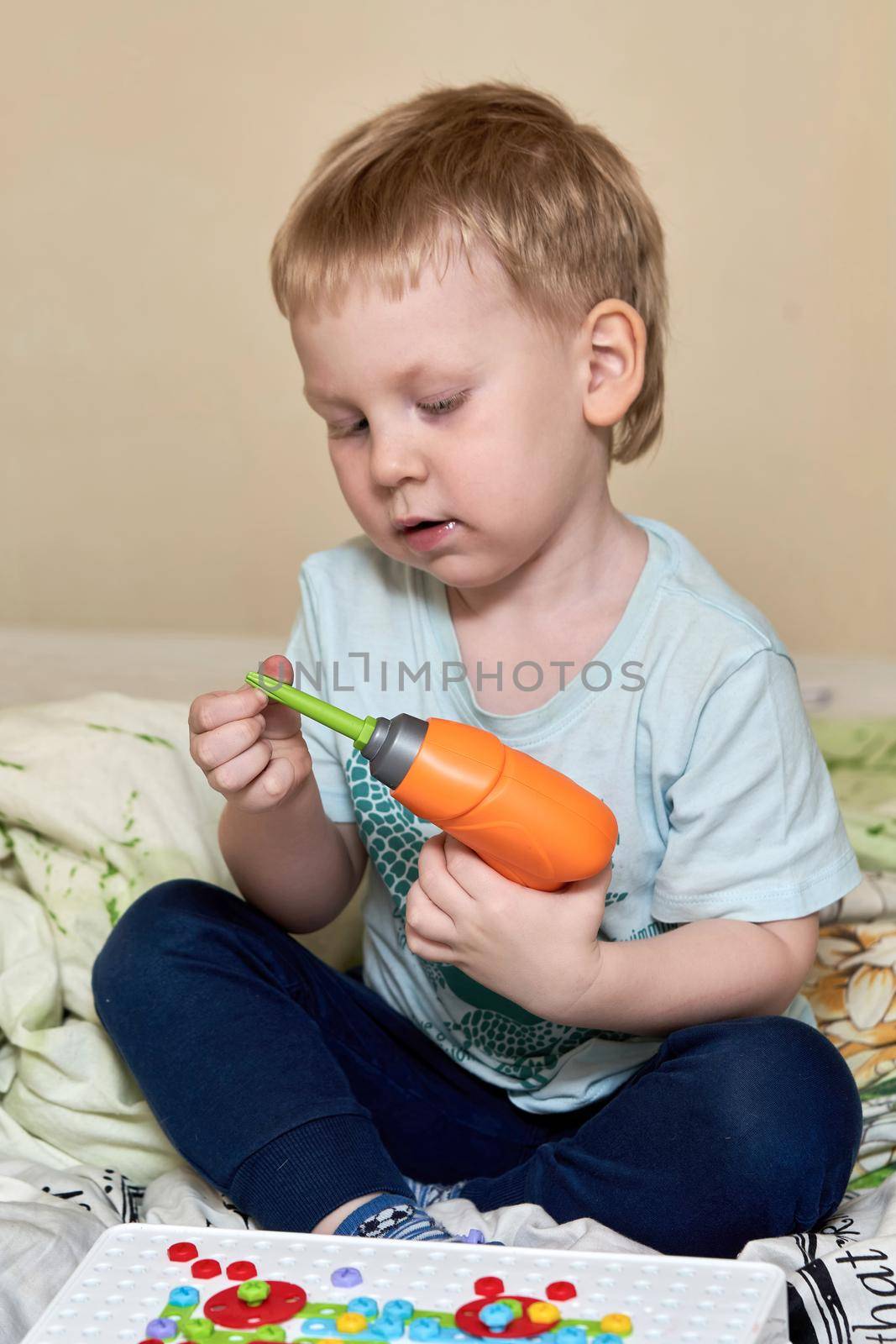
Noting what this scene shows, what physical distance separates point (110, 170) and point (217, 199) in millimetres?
136

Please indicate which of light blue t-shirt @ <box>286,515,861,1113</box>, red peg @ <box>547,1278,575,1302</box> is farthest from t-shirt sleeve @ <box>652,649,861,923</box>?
red peg @ <box>547,1278,575,1302</box>

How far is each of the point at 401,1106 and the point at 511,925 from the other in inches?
10.7

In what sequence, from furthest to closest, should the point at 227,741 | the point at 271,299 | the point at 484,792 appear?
the point at 271,299, the point at 227,741, the point at 484,792

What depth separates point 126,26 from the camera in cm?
176

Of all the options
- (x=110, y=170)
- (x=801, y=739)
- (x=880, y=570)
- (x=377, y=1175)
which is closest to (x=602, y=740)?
(x=801, y=739)

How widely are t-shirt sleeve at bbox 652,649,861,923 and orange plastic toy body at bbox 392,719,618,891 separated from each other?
0.15m

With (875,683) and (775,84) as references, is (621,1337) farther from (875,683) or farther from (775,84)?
(775,84)

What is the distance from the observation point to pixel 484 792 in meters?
0.75

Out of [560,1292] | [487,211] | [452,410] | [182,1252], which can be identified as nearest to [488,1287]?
[560,1292]

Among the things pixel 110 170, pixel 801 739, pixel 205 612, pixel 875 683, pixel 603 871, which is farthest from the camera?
pixel 205 612

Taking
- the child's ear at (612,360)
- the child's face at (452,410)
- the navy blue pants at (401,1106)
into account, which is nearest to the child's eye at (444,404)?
the child's face at (452,410)

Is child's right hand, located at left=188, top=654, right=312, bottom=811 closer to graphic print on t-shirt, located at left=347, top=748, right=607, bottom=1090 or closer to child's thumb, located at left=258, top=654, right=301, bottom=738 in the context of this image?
child's thumb, located at left=258, top=654, right=301, bottom=738

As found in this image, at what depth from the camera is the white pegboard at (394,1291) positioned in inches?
23.5

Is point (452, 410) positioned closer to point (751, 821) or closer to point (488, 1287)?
point (751, 821)
